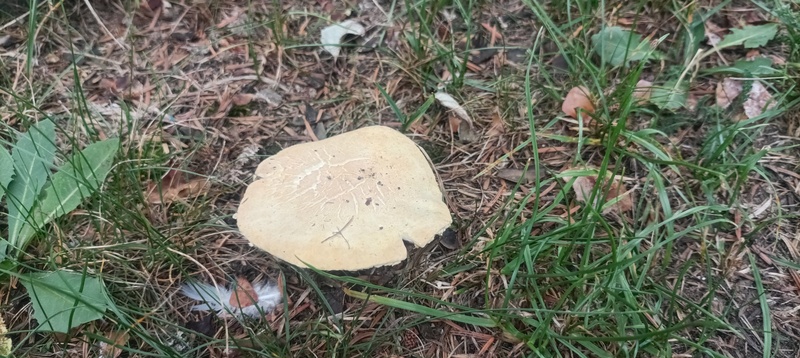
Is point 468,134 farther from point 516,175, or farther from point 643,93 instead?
point 643,93

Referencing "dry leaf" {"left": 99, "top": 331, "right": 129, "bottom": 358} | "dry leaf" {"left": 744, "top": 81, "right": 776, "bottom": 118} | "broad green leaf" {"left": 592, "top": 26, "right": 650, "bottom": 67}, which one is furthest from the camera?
"broad green leaf" {"left": 592, "top": 26, "right": 650, "bottom": 67}

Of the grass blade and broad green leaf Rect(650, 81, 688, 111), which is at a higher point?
broad green leaf Rect(650, 81, 688, 111)

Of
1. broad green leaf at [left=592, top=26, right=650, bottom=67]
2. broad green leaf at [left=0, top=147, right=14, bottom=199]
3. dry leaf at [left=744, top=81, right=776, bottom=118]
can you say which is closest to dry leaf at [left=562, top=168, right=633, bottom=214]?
broad green leaf at [left=592, top=26, right=650, bottom=67]

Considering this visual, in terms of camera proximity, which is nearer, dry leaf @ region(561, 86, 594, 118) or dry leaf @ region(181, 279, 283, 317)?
dry leaf @ region(181, 279, 283, 317)

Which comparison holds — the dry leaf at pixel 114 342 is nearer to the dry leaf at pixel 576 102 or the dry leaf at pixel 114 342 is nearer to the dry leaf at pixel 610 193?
the dry leaf at pixel 610 193

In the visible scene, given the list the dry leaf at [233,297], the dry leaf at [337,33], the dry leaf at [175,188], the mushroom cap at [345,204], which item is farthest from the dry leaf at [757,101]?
the dry leaf at [175,188]

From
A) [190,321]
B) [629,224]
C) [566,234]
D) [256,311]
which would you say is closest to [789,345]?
[629,224]

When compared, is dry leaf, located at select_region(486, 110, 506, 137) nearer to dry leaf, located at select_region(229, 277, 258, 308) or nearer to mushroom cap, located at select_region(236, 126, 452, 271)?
mushroom cap, located at select_region(236, 126, 452, 271)
